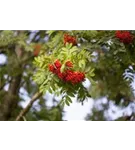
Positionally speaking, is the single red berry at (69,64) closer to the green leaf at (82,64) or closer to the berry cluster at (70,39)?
the green leaf at (82,64)

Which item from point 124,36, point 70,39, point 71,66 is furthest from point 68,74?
point 124,36

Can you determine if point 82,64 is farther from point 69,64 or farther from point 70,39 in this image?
point 70,39

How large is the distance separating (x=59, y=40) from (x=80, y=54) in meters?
0.33

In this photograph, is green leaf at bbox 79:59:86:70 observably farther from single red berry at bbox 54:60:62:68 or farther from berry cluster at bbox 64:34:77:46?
berry cluster at bbox 64:34:77:46

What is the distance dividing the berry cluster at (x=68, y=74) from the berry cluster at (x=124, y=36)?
0.40 metres

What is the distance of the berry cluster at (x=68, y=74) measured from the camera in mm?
1511

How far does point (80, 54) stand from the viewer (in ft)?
5.36

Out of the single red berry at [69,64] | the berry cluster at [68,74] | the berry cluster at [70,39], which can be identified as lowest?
the berry cluster at [68,74]

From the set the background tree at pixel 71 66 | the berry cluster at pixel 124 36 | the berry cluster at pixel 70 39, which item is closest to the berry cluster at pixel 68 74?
the background tree at pixel 71 66

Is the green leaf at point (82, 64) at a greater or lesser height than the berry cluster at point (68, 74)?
greater

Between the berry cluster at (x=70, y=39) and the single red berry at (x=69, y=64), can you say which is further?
the berry cluster at (x=70, y=39)
